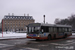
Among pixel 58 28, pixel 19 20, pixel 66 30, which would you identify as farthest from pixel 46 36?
pixel 19 20

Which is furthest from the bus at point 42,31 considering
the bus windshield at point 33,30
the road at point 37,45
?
the road at point 37,45

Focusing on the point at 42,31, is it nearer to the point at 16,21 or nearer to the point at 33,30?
the point at 33,30

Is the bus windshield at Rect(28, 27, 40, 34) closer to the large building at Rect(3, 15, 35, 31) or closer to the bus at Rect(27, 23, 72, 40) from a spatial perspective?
the bus at Rect(27, 23, 72, 40)

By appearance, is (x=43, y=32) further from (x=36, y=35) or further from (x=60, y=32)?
(x=60, y=32)

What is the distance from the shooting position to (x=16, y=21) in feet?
364

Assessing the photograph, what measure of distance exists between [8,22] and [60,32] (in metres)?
92.8

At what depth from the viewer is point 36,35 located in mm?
17406

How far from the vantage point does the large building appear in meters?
109

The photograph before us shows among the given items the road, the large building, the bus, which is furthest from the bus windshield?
the large building

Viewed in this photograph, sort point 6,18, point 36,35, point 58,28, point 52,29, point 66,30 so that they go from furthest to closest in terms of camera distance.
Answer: point 6,18
point 66,30
point 58,28
point 52,29
point 36,35

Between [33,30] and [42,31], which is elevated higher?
[33,30]

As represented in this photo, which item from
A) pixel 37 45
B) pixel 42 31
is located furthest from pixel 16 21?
pixel 37 45

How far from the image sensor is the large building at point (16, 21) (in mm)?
109088

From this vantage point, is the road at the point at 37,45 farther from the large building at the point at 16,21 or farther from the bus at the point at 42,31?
the large building at the point at 16,21
